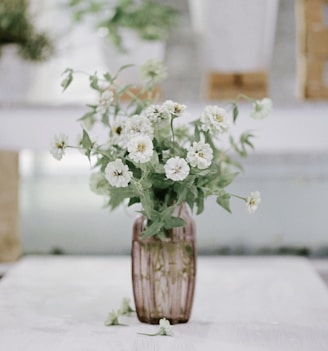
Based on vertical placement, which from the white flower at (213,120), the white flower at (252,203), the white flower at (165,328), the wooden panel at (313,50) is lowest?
the white flower at (165,328)

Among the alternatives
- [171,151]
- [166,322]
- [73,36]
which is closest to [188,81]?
[73,36]

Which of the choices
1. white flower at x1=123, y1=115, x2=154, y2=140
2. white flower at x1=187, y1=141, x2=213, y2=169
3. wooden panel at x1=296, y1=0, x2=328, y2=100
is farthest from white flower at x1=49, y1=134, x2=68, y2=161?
wooden panel at x1=296, y1=0, x2=328, y2=100

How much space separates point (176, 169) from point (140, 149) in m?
0.07

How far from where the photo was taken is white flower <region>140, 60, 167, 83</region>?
139cm

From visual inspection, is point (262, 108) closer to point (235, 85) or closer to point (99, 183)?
point (99, 183)

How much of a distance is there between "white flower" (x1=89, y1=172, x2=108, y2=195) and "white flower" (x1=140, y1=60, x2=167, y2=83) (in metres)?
0.21

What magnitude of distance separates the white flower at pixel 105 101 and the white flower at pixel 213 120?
19cm

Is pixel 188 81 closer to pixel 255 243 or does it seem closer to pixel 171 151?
pixel 255 243

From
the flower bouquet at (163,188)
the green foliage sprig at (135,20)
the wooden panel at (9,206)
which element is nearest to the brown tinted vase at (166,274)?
the flower bouquet at (163,188)

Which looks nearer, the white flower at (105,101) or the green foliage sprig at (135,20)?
the white flower at (105,101)

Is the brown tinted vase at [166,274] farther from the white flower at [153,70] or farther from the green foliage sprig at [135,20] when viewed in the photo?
the green foliage sprig at [135,20]

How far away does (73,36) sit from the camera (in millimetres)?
2891

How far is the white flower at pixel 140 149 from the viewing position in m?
1.15

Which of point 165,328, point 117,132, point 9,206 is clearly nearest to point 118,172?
point 117,132
